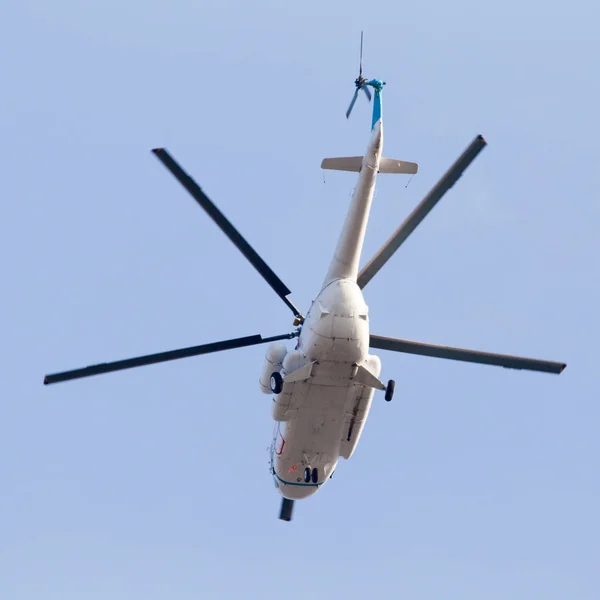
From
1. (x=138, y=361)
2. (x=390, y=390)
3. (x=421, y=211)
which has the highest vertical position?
(x=421, y=211)

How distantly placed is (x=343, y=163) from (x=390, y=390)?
6332mm

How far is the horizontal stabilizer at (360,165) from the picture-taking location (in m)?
27.1

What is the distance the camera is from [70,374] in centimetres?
2605

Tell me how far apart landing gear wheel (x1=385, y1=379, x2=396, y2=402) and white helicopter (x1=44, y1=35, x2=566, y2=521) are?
0.10 feet

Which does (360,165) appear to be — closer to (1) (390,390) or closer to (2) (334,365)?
(2) (334,365)

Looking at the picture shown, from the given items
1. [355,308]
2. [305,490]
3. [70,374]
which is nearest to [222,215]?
[355,308]

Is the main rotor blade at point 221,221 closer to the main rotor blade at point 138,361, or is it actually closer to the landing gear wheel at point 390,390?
the main rotor blade at point 138,361

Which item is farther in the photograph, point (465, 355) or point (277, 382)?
point (277, 382)

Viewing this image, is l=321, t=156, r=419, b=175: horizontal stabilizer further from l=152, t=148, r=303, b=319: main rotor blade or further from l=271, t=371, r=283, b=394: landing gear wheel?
l=271, t=371, r=283, b=394: landing gear wheel

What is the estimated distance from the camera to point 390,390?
26.4 m

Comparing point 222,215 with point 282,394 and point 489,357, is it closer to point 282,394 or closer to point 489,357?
point 282,394

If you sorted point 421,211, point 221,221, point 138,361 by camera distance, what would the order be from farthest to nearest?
point 138,361
point 421,211
point 221,221

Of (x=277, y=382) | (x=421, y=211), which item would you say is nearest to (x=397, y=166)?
(x=421, y=211)

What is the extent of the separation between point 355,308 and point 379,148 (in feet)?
14.3
